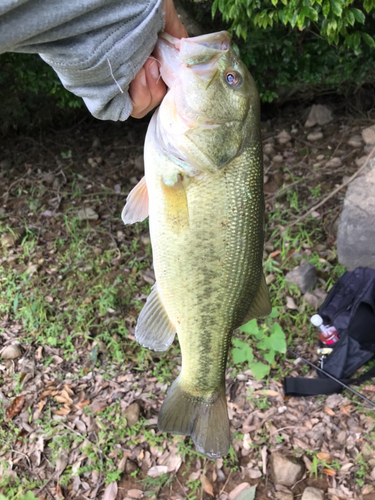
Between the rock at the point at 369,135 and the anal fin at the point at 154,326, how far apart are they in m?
4.15

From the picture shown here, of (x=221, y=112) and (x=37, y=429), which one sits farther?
(x=37, y=429)

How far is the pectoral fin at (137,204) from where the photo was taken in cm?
178

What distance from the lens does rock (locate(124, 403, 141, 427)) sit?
9.92 feet

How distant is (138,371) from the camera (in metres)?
3.38

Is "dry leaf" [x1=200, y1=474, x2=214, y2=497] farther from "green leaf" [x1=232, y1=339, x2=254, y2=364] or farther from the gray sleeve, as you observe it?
the gray sleeve

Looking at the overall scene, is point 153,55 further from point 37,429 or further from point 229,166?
point 37,429

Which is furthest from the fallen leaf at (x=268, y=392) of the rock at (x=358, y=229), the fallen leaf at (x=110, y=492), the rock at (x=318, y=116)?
the rock at (x=318, y=116)

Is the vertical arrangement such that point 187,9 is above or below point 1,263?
above

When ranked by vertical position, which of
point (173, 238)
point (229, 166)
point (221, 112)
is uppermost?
point (221, 112)

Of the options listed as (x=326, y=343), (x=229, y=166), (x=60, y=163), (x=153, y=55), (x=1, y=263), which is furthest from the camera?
(x=60, y=163)

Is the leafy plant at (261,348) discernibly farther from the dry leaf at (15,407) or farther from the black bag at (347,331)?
the dry leaf at (15,407)

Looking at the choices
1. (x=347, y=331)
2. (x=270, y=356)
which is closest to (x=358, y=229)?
(x=347, y=331)

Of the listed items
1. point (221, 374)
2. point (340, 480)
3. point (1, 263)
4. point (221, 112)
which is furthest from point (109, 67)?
point (1, 263)

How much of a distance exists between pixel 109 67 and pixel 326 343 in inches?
112
